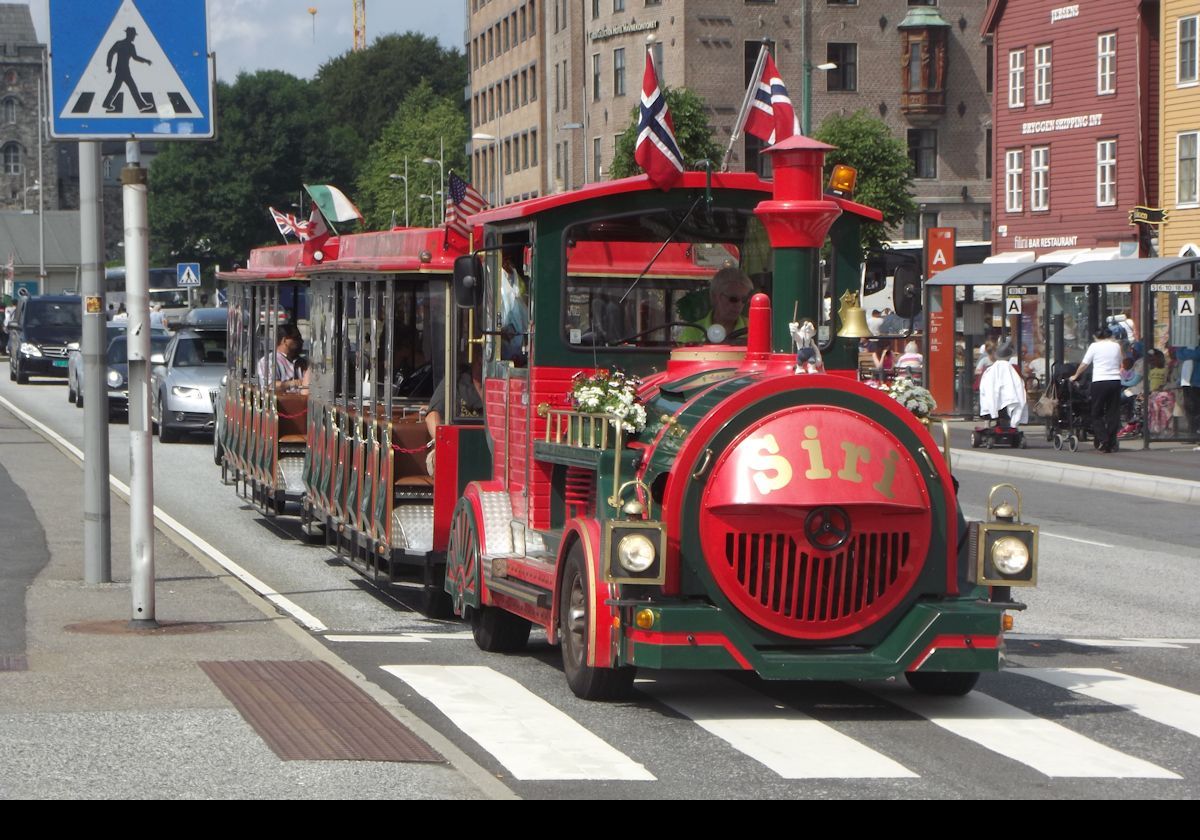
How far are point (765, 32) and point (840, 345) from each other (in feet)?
213

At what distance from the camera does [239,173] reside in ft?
362

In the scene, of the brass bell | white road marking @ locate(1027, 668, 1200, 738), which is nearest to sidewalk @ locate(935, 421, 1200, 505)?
white road marking @ locate(1027, 668, 1200, 738)

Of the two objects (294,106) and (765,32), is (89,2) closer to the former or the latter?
(765,32)

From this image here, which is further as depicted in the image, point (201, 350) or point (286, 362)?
point (201, 350)

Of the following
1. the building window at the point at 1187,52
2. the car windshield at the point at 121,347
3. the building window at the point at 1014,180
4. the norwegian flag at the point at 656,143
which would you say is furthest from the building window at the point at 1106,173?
the norwegian flag at the point at 656,143

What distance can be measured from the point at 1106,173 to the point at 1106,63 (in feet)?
9.13

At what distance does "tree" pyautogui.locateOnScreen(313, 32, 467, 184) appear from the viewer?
123 m

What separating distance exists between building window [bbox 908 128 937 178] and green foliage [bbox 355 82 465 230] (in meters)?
36.8

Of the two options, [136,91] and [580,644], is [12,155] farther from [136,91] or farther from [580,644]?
[580,644]

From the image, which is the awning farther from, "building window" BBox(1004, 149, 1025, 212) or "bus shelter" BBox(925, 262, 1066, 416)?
"building window" BBox(1004, 149, 1025, 212)

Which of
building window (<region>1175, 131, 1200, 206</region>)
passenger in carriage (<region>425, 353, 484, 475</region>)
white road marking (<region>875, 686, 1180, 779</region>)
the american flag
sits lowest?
white road marking (<region>875, 686, 1180, 779</region>)

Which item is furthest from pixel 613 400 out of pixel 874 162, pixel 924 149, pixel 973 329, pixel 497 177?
pixel 497 177

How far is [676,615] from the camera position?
8516 millimetres

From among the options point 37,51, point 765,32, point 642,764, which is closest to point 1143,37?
point 765,32
